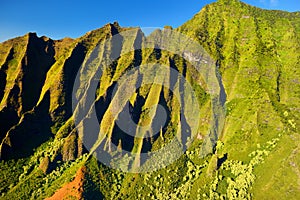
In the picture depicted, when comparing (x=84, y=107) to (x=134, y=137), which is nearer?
(x=134, y=137)

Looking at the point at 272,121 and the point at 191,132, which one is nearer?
the point at 272,121

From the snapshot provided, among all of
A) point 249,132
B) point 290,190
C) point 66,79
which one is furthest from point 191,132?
point 66,79

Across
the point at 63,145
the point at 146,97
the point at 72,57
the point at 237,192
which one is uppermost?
the point at 72,57

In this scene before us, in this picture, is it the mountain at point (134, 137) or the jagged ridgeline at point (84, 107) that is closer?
the mountain at point (134, 137)

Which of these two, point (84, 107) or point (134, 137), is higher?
point (84, 107)

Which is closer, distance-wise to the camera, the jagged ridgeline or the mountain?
the mountain

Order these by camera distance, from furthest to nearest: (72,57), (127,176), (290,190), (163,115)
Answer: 1. (72,57)
2. (163,115)
3. (127,176)
4. (290,190)

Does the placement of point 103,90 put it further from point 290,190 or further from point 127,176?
point 290,190

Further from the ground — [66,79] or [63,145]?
[66,79]

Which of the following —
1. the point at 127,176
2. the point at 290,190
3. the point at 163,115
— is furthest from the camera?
the point at 163,115
